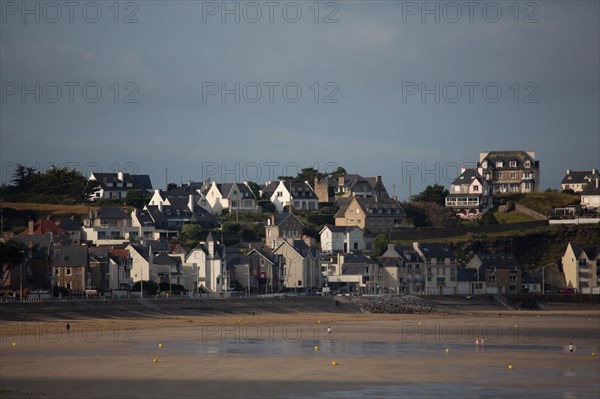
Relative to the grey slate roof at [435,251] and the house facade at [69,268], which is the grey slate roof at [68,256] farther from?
the grey slate roof at [435,251]

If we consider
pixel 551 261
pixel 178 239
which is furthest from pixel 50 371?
pixel 551 261

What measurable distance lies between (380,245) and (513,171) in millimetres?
42723

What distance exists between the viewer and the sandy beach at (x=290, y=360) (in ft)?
141

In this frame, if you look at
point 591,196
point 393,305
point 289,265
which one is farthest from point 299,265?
point 591,196

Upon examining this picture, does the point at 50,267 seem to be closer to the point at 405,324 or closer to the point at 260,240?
the point at 405,324

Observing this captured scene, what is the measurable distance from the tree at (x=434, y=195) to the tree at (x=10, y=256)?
7837 centimetres

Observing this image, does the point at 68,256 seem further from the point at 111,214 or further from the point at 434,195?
the point at 434,195

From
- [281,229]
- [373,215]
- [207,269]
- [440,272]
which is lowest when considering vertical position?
[440,272]

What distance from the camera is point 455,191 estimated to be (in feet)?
506

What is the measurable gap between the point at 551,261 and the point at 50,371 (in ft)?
296

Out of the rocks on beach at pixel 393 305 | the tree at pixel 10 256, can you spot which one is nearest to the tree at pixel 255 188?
the rocks on beach at pixel 393 305

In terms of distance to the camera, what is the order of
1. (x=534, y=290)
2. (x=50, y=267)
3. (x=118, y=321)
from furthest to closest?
(x=534, y=290)
(x=50, y=267)
(x=118, y=321)

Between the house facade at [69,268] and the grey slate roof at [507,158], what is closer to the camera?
the house facade at [69,268]

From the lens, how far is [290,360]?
52.6 m
